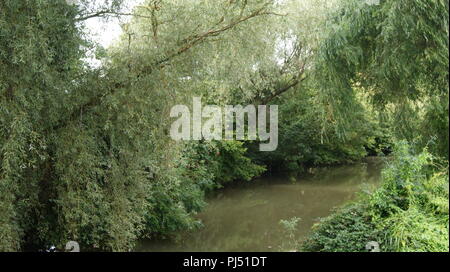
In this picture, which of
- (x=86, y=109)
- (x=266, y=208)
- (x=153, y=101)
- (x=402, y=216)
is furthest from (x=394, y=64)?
(x=266, y=208)

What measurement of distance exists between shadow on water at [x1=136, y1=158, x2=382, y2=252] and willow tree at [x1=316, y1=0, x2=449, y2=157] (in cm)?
Result: 120

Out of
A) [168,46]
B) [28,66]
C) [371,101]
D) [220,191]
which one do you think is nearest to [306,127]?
[220,191]

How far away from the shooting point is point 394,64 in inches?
195

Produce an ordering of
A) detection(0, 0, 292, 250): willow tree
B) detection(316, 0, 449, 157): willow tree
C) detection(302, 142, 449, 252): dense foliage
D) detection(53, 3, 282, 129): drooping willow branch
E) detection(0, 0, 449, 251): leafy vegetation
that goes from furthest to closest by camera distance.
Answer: detection(53, 3, 282, 129): drooping willow branch < detection(0, 0, 292, 250): willow tree < detection(0, 0, 449, 251): leafy vegetation < detection(316, 0, 449, 157): willow tree < detection(302, 142, 449, 252): dense foliage

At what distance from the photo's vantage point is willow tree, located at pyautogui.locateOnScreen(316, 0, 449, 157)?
15.2 feet

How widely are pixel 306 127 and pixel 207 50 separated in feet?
30.7

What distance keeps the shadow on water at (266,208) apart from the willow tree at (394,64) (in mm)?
1198

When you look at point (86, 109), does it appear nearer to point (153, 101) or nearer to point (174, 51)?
point (153, 101)

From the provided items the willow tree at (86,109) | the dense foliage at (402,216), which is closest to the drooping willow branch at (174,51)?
the willow tree at (86,109)

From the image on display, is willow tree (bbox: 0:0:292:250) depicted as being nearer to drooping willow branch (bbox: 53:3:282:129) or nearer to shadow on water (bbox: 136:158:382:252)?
drooping willow branch (bbox: 53:3:282:129)

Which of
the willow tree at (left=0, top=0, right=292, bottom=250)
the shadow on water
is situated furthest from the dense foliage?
the willow tree at (left=0, top=0, right=292, bottom=250)

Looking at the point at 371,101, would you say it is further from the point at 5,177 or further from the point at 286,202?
the point at 286,202

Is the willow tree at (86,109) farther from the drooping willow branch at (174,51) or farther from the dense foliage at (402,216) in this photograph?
the dense foliage at (402,216)

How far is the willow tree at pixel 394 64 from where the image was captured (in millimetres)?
4645
